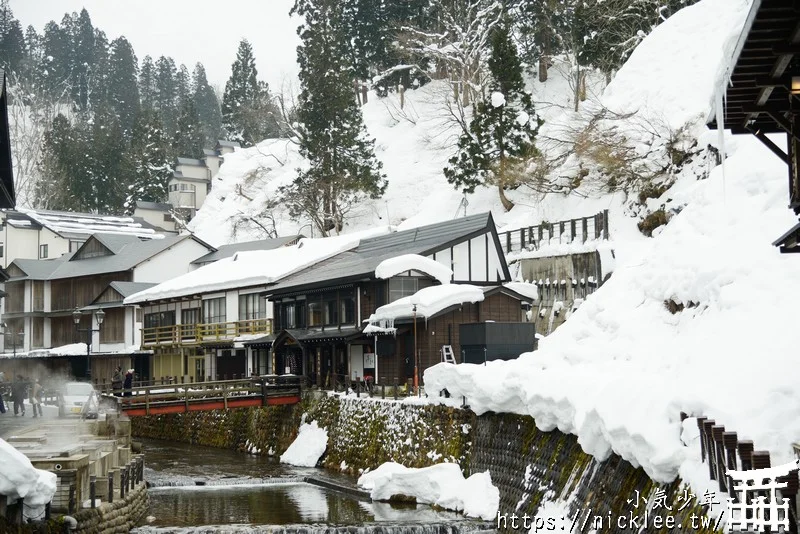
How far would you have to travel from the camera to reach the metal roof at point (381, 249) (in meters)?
36.2

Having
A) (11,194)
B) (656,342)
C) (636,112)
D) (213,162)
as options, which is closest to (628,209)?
(636,112)

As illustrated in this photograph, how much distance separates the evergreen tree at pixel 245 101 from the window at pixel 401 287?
59.9 m

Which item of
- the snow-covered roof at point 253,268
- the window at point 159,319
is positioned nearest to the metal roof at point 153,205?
the window at point 159,319

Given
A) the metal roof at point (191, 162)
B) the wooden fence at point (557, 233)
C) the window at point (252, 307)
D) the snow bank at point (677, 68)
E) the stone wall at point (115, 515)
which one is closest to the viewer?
the stone wall at point (115, 515)

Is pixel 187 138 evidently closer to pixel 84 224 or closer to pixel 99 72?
pixel 84 224

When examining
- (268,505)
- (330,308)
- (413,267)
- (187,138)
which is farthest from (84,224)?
(268,505)

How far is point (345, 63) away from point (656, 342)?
4563 cm

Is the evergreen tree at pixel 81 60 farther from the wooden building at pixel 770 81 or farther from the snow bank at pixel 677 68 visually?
the wooden building at pixel 770 81

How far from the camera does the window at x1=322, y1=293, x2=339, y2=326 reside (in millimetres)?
37781

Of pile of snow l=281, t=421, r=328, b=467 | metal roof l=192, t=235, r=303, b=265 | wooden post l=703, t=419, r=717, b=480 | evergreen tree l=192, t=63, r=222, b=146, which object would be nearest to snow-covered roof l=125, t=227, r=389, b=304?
metal roof l=192, t=235, r=303, b=265

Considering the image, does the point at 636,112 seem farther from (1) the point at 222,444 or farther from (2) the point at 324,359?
(1) the point at 222,444

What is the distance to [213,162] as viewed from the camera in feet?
302

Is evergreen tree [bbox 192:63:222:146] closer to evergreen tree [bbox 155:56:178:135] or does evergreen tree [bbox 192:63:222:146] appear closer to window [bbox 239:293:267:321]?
evergreen tree [bbox 155:56:178:135]

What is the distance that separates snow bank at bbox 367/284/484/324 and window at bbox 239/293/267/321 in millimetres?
13652
